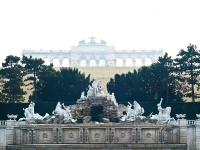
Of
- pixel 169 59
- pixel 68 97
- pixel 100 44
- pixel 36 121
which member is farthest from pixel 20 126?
pixel 100 44

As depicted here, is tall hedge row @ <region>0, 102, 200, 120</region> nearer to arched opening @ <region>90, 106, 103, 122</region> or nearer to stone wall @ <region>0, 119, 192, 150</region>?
arched opening @ <region>90, 106, 103, 122</region>

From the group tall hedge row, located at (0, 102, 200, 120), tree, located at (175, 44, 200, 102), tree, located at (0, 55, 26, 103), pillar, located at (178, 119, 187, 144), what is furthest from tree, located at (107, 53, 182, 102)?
pillar, located at (178, 119, 187, 144)

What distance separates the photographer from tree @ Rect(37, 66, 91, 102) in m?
84.7

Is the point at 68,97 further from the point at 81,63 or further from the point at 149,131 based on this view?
the point at 81,63

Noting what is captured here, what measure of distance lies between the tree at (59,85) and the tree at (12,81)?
2.27 m

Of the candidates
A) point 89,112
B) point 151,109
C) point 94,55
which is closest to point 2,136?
point 89,112

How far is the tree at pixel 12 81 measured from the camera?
8500 cm

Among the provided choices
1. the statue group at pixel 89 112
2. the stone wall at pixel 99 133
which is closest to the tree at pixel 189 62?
the statue group at pixel 89 112

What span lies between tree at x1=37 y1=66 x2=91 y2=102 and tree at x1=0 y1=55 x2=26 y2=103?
89.3 inches

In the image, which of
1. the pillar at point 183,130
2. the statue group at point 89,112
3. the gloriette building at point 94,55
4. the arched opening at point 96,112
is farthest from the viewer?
the gloriette building at point 94,55

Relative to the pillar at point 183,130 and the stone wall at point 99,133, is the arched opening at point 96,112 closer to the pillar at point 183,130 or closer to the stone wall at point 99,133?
the stone wall at point 99,133

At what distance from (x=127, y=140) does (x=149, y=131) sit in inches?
79.4

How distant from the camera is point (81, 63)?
146625 mm

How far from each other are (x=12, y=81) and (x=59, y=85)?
5.25m
